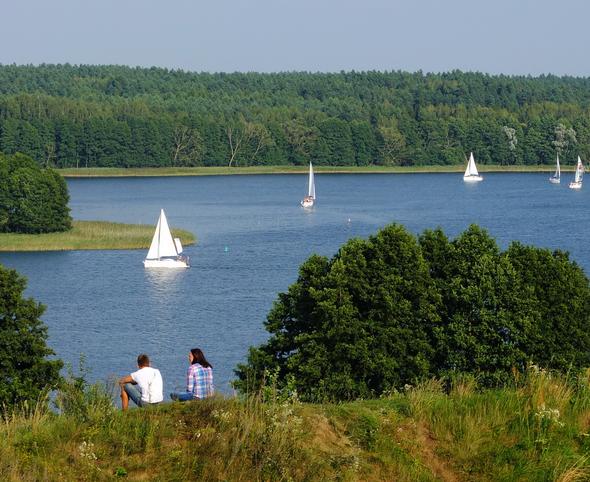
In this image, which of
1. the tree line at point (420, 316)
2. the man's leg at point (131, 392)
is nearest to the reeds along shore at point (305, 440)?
the man's leg at point (131, 392)

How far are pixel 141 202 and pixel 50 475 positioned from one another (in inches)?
5421

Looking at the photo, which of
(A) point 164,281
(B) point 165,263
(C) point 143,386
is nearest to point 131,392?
(C) point 143,386

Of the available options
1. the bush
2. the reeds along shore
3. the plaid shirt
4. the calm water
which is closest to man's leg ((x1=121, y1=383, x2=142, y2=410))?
the plaid shirt

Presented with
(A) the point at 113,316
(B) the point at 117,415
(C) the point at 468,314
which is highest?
(B) the point at 117,415

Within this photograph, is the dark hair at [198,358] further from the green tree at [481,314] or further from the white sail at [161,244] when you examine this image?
the white sail at [161,244]

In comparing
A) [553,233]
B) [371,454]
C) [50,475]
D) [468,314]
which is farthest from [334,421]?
[553,233]

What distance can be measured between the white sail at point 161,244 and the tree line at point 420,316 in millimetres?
51338

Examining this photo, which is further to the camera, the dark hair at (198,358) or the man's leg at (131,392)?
the dark hair at (198,358)

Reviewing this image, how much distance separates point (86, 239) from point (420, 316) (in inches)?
2623

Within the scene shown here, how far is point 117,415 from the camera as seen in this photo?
14023 millimetres

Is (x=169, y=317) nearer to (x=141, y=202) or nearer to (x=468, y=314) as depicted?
(x=468, y=314)

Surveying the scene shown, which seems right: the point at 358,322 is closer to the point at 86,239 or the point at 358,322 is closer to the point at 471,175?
the point at 86,239

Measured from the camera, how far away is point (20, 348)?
1282 inches

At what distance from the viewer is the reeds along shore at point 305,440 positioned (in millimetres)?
12898
